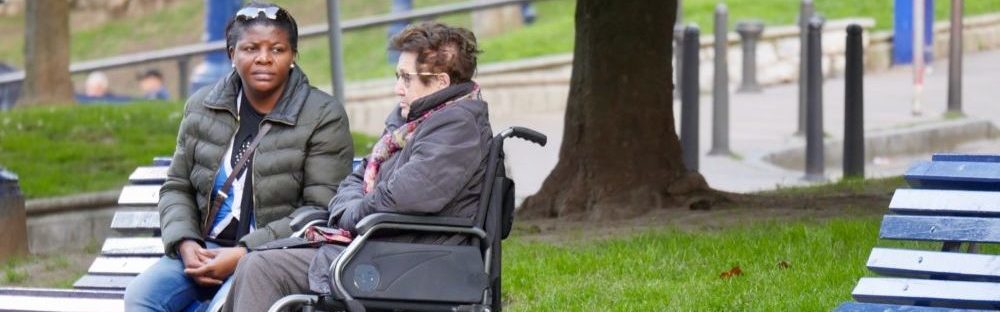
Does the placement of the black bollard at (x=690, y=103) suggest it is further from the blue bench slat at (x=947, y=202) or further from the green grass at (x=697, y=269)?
the blue bench slat at (x=947, y=202)

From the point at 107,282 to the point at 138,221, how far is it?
0.24m

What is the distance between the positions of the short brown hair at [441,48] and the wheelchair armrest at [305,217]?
1.92 feet

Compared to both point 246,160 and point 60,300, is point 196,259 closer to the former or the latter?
point 246,160

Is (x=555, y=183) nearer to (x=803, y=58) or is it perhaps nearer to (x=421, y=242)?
(x=421, y=242)

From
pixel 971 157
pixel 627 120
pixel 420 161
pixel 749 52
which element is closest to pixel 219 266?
pixel 420 161

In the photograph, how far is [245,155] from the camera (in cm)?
564

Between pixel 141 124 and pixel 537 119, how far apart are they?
4.14 metres

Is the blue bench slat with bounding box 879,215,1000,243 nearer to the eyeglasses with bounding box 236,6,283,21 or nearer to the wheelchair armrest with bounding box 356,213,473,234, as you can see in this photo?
the wheelchair armrest with bounding box 356,213,473,234

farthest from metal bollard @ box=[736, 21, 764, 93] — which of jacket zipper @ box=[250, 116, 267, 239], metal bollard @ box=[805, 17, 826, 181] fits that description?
jacket zipper @ box=[250, 116, 267, 239]

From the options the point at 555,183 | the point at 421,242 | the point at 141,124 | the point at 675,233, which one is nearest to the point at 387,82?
the point at 141,124

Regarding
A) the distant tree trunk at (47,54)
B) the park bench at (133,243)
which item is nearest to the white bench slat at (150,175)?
the park bench at (133,243)

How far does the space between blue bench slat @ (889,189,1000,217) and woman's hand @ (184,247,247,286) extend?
1921 millimetres

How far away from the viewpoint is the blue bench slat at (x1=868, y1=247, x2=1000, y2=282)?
4.86 meters

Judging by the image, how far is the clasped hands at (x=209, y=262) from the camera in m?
5.54
